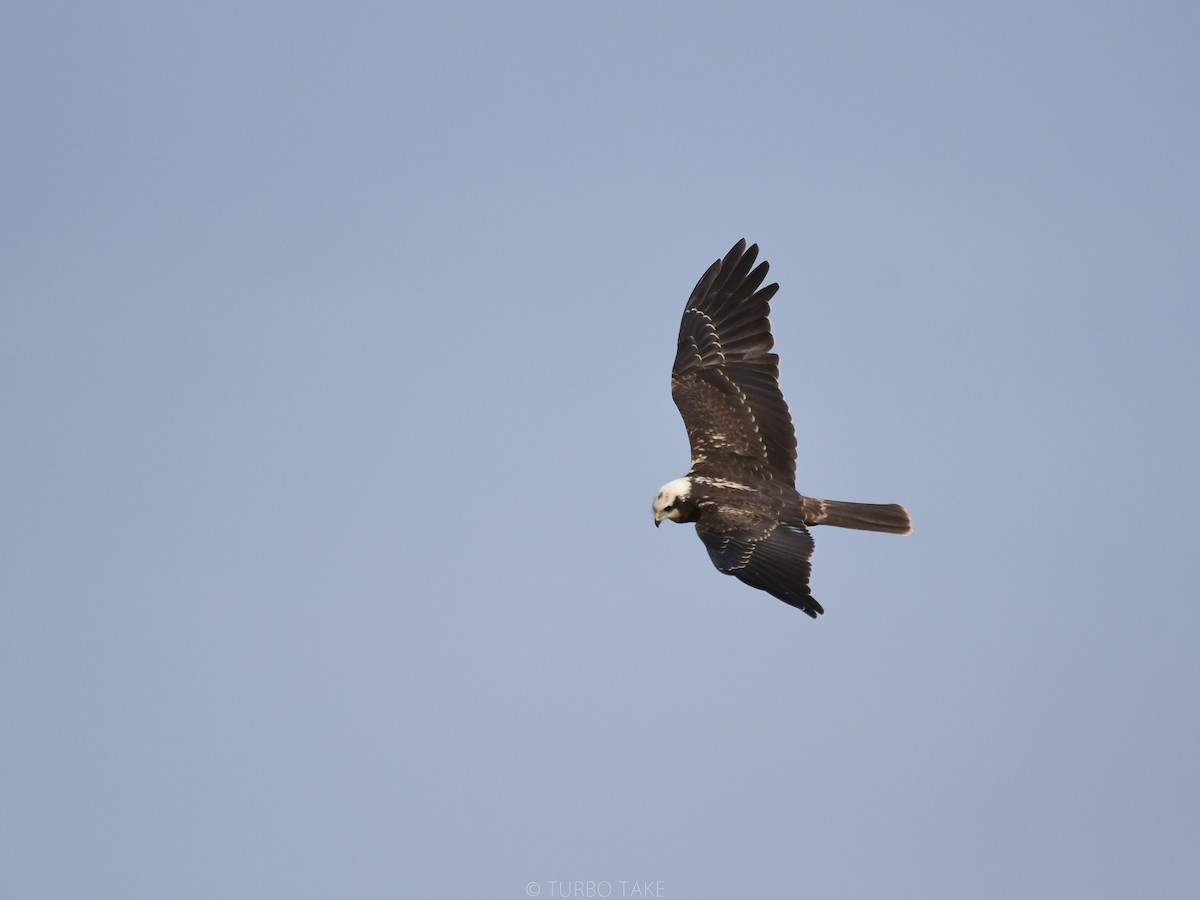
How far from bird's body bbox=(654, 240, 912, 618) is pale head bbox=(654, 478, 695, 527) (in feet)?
0.04

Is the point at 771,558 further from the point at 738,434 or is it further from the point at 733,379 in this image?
the point at 733,379

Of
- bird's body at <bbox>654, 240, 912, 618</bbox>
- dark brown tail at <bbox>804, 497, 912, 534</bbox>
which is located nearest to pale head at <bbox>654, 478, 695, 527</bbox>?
bird's body at <bbox>654, 240, 912, 618</bbox>

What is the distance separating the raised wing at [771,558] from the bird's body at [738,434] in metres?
0.02

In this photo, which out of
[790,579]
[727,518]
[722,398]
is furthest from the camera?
[722,398]

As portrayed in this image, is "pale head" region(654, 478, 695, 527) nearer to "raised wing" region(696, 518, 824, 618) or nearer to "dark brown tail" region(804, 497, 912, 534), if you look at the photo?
"raised wing" region(696, 518, 824, 618)

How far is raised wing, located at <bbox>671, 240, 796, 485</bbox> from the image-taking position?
18156 millimetres

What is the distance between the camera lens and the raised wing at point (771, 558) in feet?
51.4

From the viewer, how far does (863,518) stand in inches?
699

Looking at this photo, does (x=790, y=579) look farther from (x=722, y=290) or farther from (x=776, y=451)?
(x=722, y=290)

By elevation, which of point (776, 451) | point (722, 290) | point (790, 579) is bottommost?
point (790, 579)

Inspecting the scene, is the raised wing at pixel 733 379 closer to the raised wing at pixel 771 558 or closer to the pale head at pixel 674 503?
the pale head at pixel 674 503

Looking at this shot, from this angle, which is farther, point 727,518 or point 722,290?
point 722,290

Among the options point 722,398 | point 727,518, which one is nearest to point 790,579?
point 727,518

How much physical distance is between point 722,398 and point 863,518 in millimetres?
2174
